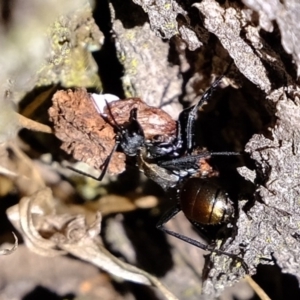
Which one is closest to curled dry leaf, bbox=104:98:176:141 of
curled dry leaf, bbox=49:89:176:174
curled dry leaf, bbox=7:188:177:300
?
curled dry leaf, bbox=49:89:176:174

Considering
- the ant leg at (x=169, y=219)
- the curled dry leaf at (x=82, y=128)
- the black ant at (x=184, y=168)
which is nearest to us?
the curled dry leaf at (x=82, y=128)

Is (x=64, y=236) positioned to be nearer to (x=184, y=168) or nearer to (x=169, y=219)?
(x=169, y=219)

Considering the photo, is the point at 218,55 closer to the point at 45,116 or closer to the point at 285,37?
the point at 285,37

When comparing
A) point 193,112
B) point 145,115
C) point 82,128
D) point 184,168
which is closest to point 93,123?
point 82,128

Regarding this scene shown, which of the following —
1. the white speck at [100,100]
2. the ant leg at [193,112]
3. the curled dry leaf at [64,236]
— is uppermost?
the ant leg at [193,112]

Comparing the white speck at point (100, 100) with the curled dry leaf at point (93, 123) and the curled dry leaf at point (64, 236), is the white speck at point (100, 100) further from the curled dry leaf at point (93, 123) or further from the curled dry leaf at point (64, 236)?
the curled dry leaf at point (64, 236)

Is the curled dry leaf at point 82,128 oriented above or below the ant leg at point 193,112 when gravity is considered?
below

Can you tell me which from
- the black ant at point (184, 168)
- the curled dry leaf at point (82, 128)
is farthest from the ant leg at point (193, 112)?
the curled dry leaf at point (82, 128)
